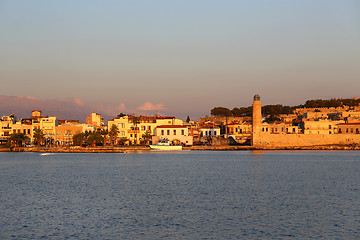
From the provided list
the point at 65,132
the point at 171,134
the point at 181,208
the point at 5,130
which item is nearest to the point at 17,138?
the point at 5,130

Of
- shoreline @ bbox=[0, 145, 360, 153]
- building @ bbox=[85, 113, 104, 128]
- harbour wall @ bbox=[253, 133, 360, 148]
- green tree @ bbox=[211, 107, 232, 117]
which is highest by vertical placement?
green tree @ bbox=[211, 107, 232, 117]

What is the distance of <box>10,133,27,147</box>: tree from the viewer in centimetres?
10093

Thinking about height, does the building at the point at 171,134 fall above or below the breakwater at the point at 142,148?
above

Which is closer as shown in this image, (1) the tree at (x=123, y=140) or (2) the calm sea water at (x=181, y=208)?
(2) the calm sea water at (x=181, y=208)

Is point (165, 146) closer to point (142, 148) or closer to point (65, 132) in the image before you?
point (142, 148)

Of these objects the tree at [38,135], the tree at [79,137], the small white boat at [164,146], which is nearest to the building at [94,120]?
the tree at [38,135]

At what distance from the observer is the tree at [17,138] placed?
101 m

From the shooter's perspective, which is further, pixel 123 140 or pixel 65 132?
pixel 65 132

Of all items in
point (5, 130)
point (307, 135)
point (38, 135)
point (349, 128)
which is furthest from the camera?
point (5, 130)

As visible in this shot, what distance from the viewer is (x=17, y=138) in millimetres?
101500

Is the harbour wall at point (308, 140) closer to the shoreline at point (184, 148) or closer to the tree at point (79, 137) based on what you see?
the shoreline at point (184, 148)

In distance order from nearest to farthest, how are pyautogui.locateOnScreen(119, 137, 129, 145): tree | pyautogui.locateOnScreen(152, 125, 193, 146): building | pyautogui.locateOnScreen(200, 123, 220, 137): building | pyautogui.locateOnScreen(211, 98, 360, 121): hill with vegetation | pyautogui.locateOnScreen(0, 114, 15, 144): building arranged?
pyautogui.locateOnScreen(152, 125, 193, 146): building, pyautogui.locateOnScreen(119, 137, 129, 145): tree, pyautogui.locateOnScreen(0, 114, 15, 144): building, pyautogui.locateOnScreen(200, 123, 220, 137): building, pyautogui.locateOnScreen(211, 98, 360, 121): hill with vegetation

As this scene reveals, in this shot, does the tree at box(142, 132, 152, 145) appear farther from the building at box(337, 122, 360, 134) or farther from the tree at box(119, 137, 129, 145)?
the building at box(337, 122, 360, 134)

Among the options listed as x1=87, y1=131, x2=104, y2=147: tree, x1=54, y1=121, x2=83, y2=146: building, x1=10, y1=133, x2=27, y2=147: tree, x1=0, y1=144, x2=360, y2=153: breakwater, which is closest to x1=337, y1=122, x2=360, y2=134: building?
x1=0, y1=144, x2=360, y2=153: breakwater
